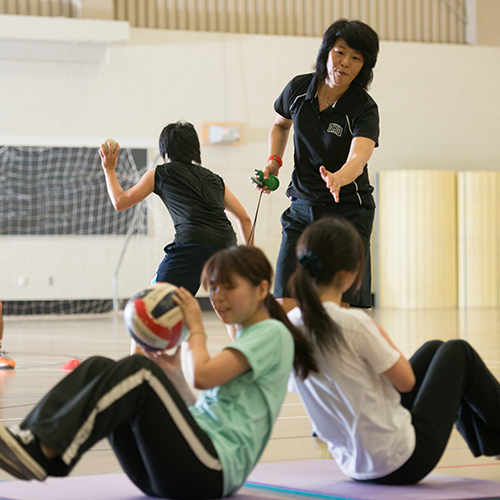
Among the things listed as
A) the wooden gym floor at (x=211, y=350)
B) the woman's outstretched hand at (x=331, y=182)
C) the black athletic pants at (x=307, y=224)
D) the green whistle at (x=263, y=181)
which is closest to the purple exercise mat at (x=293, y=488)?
the wooden gym floor at (x=211, y=350)

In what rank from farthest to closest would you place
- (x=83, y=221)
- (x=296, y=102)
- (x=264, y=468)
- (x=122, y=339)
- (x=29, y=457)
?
(x=83, y=221), (x=122, y=339), (x=296, y=102), (x=264, y=468), (x=29, y=457)

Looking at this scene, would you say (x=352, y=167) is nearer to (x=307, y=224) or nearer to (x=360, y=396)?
(x=307, y=224)

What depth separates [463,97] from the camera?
36.3 feet

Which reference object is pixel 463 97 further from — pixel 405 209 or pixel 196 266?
pixel 196 266

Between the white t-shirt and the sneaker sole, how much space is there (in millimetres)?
681

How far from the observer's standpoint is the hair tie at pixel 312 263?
171 centimetres

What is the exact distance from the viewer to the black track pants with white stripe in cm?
144

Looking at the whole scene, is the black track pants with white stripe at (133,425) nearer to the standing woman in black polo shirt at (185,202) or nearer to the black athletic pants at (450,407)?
the black athletic pants at (450,407)

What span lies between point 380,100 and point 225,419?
9.68m

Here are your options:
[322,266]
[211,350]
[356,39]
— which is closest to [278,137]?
[356,39]

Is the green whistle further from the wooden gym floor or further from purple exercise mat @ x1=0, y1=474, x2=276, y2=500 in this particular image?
purple exercise mat @ x1=0, y1=474, x2=276, y2=500

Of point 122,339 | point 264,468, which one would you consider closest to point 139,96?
point 122,339

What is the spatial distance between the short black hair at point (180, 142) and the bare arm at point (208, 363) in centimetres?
171

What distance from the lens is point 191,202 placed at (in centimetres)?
324
